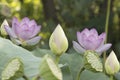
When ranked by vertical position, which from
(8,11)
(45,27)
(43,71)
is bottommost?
(43,71)

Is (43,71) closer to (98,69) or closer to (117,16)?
(98,69)

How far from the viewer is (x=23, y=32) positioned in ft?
3.82

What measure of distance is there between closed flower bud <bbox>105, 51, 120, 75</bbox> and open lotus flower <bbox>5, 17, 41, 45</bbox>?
208mm

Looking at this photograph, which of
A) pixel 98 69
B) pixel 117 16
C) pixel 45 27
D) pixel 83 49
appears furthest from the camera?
pixel 117 16

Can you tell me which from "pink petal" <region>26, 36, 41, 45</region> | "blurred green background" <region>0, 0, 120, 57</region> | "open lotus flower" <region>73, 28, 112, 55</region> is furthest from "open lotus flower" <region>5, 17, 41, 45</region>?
"blurred green background" <region>0, 0, 120, 57</region>

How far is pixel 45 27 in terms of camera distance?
3.05m

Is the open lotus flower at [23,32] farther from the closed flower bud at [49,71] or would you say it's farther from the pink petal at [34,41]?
the closed flower bud at [49,71]

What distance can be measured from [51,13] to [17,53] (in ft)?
6.78

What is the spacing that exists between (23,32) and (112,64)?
0.24 m

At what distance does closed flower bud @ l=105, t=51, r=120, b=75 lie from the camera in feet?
3.52

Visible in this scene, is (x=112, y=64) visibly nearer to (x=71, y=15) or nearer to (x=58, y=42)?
(x=58, y=42)

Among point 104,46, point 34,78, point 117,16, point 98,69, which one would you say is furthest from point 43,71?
point 117,16

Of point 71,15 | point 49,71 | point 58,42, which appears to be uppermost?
point 71,15

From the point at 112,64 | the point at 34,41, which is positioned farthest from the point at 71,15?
the point at 112,64
